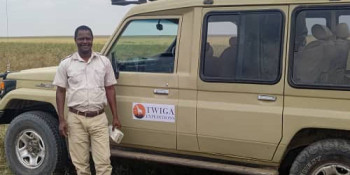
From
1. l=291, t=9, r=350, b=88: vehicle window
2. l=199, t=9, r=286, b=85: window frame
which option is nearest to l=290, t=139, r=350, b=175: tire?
l=291, t=9, r=350, b=88: vehicle window

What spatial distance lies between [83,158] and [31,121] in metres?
0.94

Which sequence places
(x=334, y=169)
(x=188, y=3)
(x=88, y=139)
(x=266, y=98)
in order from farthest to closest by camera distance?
1. (x=88, y=139)
2. (x=188, y=3)
3. (x=266, y=98)
4. (x=334, y=169)

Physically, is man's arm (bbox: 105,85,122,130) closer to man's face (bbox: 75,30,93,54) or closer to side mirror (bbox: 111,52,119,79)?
side mirror (bbox: 111,52,119,79)

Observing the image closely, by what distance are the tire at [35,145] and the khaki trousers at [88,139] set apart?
54 centimetres

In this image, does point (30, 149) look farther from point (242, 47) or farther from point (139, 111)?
point (242, 47)

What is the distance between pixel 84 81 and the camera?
4.62 meters

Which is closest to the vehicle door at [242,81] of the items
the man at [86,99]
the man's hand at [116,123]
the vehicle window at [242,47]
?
the vehicle window at [242,47]

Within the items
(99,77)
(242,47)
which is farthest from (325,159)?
(99,77)

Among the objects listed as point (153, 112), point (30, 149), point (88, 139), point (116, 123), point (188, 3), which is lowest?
point (30, 149)

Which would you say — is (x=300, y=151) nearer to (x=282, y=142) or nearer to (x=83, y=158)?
(x=282, y=142)

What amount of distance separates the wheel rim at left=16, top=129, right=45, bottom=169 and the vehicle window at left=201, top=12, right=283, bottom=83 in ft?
7.10

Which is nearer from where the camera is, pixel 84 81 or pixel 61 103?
pixel 84 81

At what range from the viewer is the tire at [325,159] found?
3961mm

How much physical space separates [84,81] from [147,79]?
1.99ft
